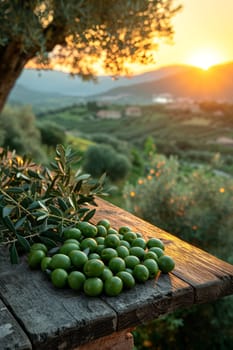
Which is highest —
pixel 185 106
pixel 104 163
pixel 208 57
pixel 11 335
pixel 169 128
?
pixel 208 57

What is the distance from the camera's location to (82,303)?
3.48ft

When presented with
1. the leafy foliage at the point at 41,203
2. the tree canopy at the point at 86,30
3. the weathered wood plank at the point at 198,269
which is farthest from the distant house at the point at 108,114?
the weathered wood plank at the point at 198,269

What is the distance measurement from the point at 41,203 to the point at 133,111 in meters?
21.6

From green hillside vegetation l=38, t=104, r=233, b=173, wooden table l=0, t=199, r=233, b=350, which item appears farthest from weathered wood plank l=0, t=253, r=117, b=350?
green hillside vegetation l=38, t=104, r=233, b=173

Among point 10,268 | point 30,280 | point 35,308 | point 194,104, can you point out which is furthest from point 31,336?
point 194,104

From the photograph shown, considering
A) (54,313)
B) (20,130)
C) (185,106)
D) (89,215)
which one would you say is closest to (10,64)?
(89,215)

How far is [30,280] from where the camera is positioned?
117 cm

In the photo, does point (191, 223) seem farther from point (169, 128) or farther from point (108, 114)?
point (108, 114)

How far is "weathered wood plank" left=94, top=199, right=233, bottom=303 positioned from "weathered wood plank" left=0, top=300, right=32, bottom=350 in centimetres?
54

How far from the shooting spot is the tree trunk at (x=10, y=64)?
161 inches

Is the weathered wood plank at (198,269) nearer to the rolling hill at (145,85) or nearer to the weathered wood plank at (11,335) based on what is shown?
the weathered wood plank at (11,335)

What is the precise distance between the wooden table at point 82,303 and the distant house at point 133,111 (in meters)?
20.8

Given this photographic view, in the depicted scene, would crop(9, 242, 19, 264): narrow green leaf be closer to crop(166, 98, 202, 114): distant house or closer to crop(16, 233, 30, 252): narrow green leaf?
crop(16, 233, 30, 252): narrow green leaf

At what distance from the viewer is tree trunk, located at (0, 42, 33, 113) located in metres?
4.09
